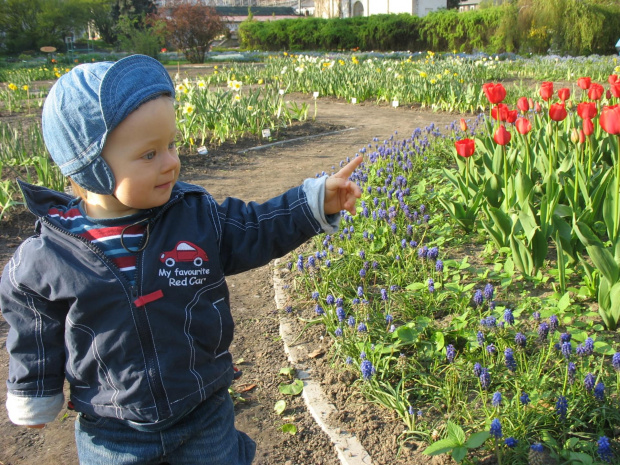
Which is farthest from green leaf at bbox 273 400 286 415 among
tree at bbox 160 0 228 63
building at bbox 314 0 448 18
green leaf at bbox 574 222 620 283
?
building at bbox 314 0 448 18

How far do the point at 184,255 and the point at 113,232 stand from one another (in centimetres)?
20

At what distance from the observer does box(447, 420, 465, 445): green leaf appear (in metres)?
1.78

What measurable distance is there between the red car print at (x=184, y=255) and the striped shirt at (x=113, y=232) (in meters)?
0.08

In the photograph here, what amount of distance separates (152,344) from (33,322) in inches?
12.8

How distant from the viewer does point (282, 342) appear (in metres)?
2.93

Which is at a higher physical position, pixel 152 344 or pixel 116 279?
pixel 116 279

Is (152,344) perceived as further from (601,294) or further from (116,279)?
(601,294)

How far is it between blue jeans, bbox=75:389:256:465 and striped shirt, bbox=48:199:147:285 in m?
0.41

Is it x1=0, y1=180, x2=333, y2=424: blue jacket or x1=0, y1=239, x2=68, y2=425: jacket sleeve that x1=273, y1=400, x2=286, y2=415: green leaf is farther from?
x1=0, y1=239, x2=68, y2=425: jacket sleeve

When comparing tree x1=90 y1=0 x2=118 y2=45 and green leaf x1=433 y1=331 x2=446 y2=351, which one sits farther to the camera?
tree x1=90 y1=0 x2=118 y2=45

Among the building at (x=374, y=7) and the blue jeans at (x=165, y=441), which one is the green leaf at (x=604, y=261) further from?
the building at (x=374, y=7)

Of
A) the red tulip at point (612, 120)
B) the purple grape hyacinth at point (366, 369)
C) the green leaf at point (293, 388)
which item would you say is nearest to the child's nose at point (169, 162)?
the purple grape hyacinth at point (366, 369)

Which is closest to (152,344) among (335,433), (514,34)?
(335,433)

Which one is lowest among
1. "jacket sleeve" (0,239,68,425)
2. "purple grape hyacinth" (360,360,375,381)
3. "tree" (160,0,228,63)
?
"purple grape hyacinth" (360,360,375,381)
